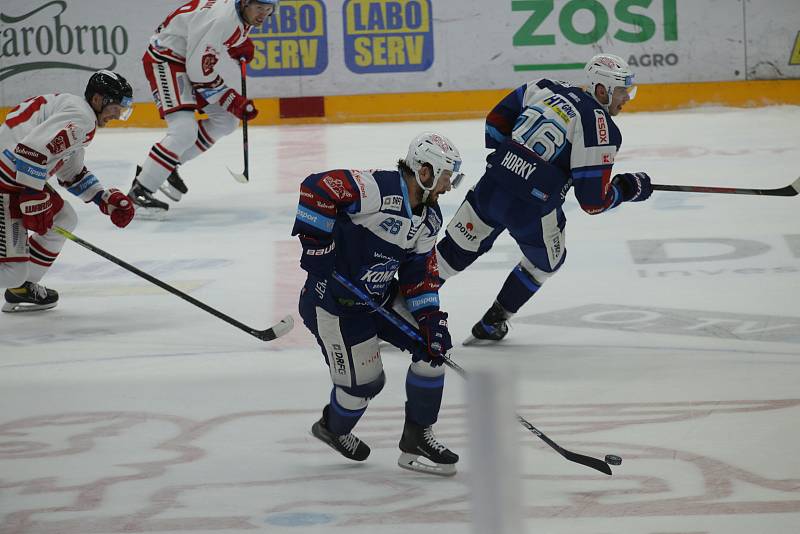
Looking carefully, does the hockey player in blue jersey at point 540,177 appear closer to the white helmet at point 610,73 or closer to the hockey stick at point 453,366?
the white helmet at point 610,73

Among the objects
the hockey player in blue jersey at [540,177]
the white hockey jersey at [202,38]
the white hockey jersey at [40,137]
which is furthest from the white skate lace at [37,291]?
the white hockey jersey at [202,38]

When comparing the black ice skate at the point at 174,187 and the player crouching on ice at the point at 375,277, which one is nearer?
the player crouching on ice at the point at 375,277

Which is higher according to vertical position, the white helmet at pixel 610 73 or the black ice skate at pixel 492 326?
the white helmet at pixel 610 73

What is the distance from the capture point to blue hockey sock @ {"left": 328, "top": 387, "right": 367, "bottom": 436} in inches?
127

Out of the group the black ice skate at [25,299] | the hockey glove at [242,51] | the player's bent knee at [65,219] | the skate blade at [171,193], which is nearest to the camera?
the player's bent knee at [65,219]

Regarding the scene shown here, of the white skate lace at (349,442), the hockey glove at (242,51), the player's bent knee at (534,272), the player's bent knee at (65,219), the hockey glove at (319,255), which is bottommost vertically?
the white skate lace at (349,442)

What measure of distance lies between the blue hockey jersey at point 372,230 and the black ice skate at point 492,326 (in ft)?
3.79

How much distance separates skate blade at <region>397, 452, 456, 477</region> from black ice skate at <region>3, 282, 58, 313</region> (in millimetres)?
2494

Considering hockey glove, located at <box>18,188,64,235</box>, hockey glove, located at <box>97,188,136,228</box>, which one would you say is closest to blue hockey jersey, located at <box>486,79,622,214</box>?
hockey glove, located at <box>97,188,136,228</box>

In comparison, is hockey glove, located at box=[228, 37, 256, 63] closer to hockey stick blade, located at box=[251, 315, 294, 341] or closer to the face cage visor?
the face cage visor

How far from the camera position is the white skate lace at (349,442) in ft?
10.6

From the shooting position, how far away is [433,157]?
3.14 m

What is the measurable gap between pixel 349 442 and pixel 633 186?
166 centimetres

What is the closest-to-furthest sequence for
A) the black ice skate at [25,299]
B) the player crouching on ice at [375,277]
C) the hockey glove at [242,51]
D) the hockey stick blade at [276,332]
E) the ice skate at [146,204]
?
1. the player crouching on ice at [375,277]
2. the hockey stick blade at [276,332]
3. the black ice skate at [25,299]
4. the ice skate at [146,204]
5. the hockey glove at [242,51]
